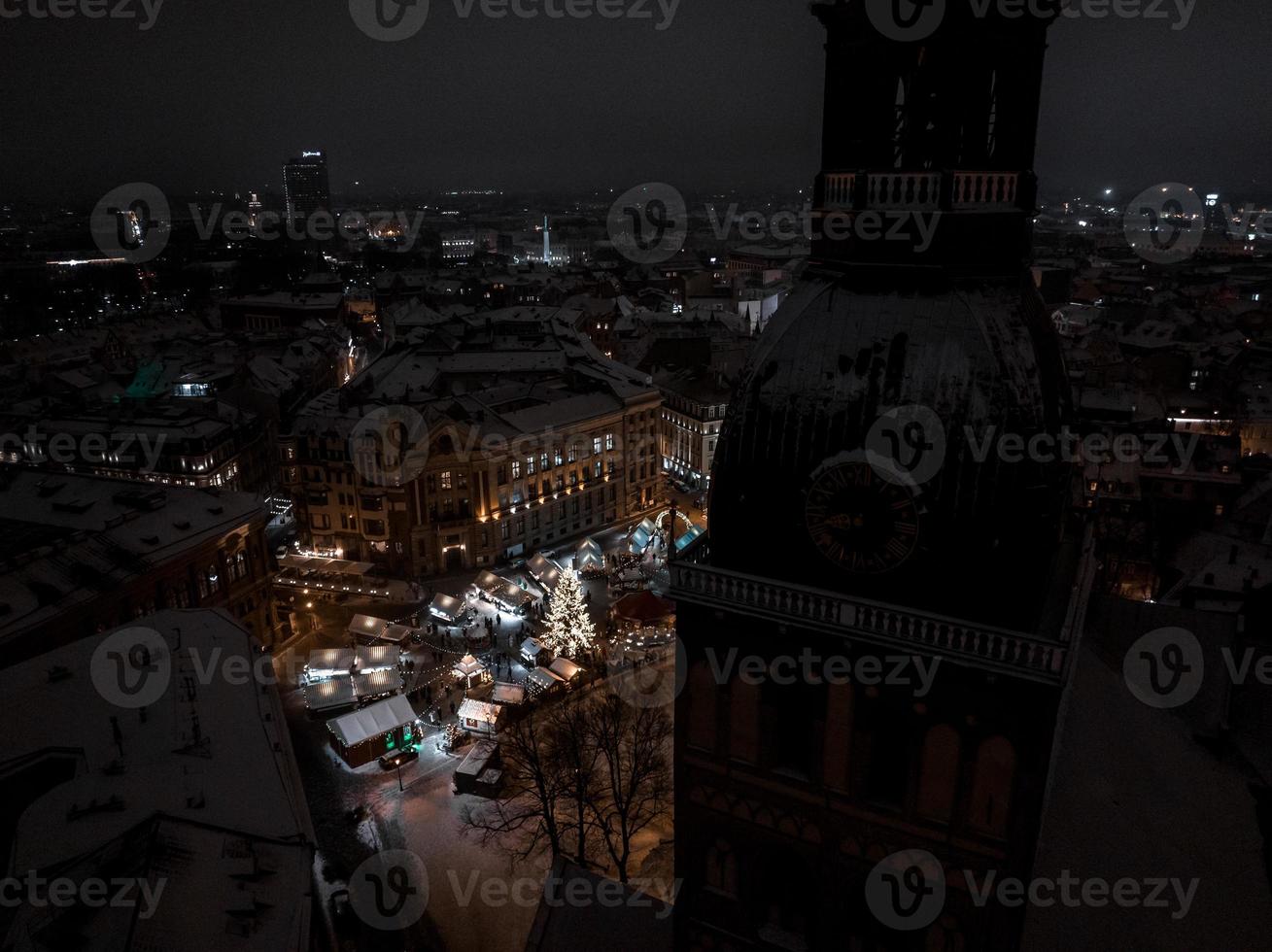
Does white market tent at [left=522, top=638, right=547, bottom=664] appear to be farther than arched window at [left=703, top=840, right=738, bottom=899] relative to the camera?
Yes

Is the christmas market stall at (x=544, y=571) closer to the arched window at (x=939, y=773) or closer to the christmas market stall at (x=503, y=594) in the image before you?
the christmas market stall at (x=503, y=594)

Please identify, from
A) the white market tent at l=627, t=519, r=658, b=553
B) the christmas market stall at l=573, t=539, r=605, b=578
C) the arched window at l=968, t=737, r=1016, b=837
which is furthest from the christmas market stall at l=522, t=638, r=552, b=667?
the arched window at l=968, t=737, r=1016, b=837

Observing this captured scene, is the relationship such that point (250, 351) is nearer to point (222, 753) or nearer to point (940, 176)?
point (222, 753)

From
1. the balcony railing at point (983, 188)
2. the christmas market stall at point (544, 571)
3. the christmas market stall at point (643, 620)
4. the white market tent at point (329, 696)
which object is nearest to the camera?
the balcony railing at point (983, 188)

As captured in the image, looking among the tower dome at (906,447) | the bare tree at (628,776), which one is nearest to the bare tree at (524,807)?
the bare tree at (628,776)

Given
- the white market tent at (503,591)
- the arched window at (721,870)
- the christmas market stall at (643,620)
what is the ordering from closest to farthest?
the arched window at (721,870), the christmas market stall at (643,620), the white market tent at (503,591)

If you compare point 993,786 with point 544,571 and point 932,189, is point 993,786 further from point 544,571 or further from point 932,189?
point 544,571

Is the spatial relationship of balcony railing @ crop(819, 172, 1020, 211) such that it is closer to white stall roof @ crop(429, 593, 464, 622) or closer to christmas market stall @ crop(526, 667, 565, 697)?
christmas market stall @ crop(526, 667, 565, 697)

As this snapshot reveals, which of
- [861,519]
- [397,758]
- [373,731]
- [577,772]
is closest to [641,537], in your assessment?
[397,758]
